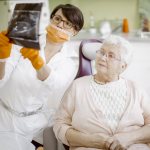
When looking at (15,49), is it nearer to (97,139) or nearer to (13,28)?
(13,28)

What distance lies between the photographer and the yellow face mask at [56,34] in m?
1.59

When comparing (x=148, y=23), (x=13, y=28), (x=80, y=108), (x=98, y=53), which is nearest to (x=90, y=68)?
(x=98, y=53)

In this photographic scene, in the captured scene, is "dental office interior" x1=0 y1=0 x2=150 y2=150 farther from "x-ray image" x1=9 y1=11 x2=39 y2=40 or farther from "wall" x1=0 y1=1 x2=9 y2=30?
"x-ray image" x1=9 y1=11 x2=39 y2=40

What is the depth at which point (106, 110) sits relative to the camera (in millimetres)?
1716

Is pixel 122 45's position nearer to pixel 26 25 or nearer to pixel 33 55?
pixel 33 55

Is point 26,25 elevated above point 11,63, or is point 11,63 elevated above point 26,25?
point 26,25

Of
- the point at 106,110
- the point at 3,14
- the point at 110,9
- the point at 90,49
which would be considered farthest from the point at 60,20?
the point at 3,14

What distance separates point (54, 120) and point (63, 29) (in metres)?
0.57

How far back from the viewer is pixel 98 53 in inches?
70.3

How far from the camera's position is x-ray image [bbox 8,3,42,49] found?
1.20m

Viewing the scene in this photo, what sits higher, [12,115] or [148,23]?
[148,23]

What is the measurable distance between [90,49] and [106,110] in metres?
0.42

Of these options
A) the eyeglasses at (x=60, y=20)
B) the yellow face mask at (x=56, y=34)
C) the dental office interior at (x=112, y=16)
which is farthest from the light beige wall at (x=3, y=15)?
the yellow face mask at (x=56, y=34)

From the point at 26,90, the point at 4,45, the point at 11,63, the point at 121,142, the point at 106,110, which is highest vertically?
the point at 4,45
